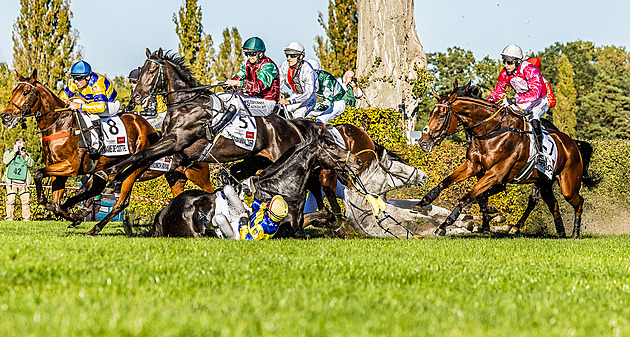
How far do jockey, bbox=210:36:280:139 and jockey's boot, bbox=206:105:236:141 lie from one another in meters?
0.83

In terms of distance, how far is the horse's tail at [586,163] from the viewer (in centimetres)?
1255

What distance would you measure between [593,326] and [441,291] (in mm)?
1162

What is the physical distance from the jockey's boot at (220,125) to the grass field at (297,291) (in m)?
2.85

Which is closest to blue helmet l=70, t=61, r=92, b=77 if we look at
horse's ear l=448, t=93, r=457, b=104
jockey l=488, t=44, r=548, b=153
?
horse's ear l=448, t=93, r=457, b=104

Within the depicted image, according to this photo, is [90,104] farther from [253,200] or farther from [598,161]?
[598,161]

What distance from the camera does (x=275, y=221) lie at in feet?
25.1

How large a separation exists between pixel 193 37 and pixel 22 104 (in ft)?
68.3

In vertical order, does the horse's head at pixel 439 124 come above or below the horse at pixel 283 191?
above

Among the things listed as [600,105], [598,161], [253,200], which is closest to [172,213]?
[253,200]

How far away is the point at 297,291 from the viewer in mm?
4293

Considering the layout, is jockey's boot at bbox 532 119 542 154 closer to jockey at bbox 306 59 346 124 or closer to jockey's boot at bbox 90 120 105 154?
jockey at bbox 306 59 346 124

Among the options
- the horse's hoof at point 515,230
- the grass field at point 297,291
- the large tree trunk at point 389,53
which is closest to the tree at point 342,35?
the large tree trunk at point 389,53

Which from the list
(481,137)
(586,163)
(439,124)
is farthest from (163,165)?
(586,163)

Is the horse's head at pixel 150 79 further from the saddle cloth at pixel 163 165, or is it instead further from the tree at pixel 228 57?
the tree at pixel 228 57
